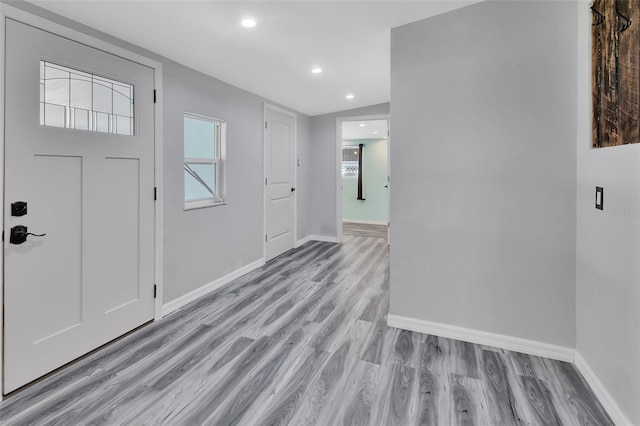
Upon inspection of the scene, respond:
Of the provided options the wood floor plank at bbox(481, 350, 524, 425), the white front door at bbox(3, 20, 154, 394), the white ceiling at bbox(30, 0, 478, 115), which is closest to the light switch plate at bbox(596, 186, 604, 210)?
the wood floor plank at bbox(481, 350, 524, 425)

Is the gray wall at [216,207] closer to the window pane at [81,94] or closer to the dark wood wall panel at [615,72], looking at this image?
the window pane at [81,94]

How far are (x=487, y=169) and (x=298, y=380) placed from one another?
1.91 metres

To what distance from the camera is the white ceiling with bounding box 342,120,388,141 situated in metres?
6.39

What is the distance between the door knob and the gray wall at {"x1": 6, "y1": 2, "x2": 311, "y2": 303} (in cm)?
103

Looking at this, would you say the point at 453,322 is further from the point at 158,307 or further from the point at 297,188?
the point at 297,188

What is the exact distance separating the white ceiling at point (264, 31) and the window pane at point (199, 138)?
517 millimetres

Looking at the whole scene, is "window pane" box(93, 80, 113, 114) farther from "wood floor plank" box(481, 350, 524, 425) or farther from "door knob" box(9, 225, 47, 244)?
"wood floor plank" box(481, 350, 524, 425)

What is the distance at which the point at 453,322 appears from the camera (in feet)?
8.14

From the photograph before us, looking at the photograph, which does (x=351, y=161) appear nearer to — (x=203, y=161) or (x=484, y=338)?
(x=203, y=161)

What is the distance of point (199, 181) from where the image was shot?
3426mm

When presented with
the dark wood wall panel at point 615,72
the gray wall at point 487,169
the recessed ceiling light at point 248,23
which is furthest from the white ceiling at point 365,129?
the dark wood wall panel at point 615,72

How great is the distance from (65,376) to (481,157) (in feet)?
10.2

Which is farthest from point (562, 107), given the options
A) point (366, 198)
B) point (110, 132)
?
point (366, 198)

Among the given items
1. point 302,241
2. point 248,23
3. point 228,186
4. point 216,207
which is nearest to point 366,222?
point 302,241
